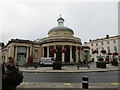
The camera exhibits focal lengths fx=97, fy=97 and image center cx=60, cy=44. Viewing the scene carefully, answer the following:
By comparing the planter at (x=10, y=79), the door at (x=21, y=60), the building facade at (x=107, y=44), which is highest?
the building facade at (x=107, y=44)

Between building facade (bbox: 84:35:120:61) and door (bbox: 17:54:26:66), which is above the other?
building facade (bbox: 84:35:120:61)

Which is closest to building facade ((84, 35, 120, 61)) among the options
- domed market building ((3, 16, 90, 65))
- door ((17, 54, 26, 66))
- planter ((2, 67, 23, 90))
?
domed market building ((3, 16, 90, 65))

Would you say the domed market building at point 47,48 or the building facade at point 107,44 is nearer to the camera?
the domed market building at point 47,48

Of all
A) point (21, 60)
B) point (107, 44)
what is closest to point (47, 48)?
point (21, 60)

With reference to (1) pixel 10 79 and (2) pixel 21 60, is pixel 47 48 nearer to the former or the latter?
(2) pixel 21 60

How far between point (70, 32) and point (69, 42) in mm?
7786

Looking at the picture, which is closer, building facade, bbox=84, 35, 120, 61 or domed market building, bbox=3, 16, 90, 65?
domed market building, bbox=3, 16, 90, 65

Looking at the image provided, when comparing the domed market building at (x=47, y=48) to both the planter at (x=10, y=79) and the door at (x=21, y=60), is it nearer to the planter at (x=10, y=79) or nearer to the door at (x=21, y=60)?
the door at (x=21, y=60)

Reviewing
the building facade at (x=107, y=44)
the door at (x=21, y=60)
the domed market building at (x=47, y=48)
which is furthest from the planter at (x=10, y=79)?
the building facade at (x=107, y=44)

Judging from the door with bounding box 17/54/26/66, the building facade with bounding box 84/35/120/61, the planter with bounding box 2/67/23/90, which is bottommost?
the door with bounding box 17/54/26/66

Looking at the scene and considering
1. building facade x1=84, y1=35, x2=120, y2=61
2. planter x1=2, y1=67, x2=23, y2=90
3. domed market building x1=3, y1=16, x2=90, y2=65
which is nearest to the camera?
planter x1=2, y1=67, x2=23, y2=90

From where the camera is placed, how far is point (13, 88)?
5.16 m

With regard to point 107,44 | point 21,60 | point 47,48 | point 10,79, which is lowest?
point 21,60

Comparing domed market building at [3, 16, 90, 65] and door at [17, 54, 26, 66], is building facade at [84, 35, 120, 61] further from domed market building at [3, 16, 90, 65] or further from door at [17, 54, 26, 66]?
door at [17, 54, 26, 66]
